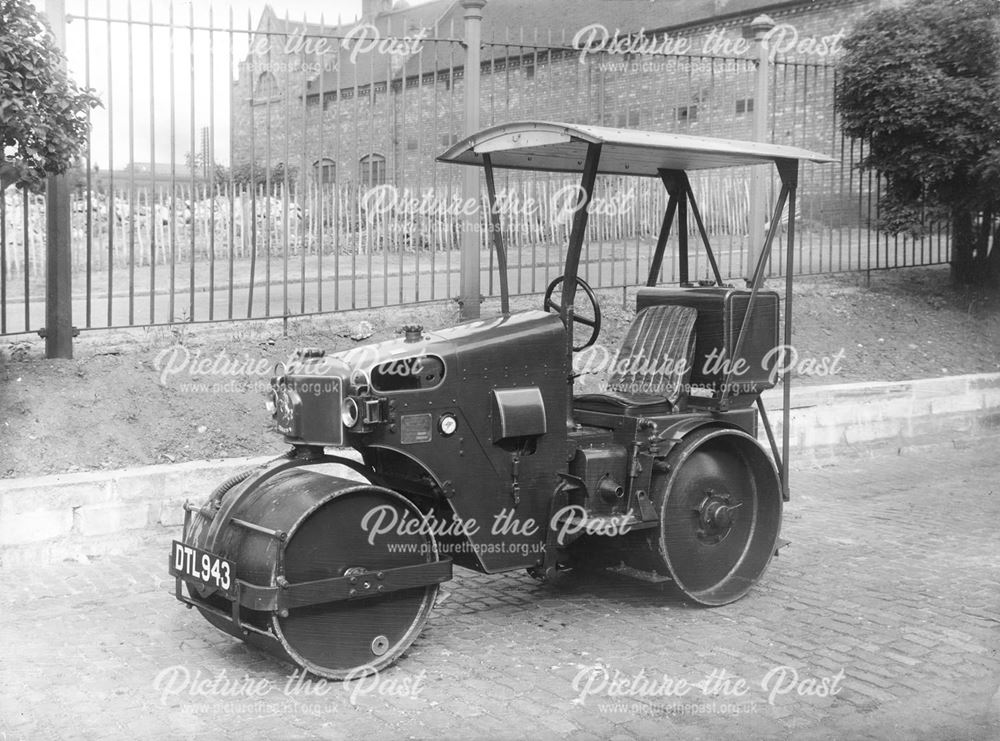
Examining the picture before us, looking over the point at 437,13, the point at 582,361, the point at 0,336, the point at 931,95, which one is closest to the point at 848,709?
the point at 582,361

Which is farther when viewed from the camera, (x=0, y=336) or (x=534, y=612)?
(x=0, y=336)

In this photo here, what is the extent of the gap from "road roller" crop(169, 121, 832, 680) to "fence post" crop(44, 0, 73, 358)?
3358mm

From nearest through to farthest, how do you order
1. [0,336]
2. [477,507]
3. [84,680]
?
[84,680] < [477,507] < [0,336]

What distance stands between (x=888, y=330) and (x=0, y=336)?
28.8ft

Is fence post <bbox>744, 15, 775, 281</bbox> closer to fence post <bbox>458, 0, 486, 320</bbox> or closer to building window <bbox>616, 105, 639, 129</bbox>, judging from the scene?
building window <bbox>616, 105, 639, 129</bbox>

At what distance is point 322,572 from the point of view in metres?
4.32

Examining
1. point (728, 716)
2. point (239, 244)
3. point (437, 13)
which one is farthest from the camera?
point (437, 13)

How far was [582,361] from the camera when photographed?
30.2 feet

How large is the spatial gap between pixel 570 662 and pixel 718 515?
126 centimetres

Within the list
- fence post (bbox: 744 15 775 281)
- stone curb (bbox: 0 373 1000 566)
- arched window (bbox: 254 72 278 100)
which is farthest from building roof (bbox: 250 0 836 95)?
stone curb (bbox: 0 373 1000 566)

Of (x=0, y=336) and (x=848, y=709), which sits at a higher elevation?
(x=0, y=336)

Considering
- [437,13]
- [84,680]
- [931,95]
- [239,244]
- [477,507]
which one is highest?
[437,13]

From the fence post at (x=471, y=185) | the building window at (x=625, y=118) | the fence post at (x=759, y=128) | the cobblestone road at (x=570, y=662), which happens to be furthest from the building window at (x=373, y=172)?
the cobblestone road at (x=570, y=662)

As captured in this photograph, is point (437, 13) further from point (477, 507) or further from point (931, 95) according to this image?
point (477, 507)
